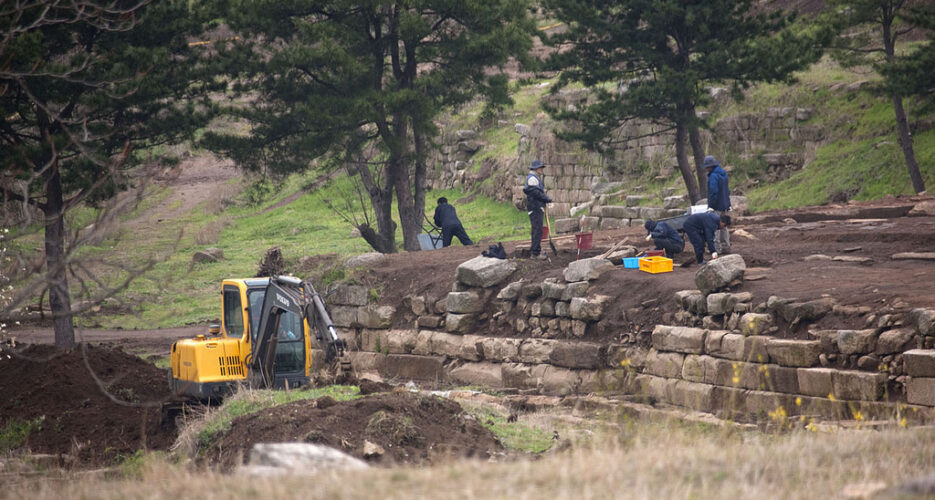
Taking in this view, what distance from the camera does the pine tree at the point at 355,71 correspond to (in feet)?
74.7

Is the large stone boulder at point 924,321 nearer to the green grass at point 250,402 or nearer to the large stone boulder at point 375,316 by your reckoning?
the green grass at point 250,402

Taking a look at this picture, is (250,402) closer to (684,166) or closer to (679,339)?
(679,339)

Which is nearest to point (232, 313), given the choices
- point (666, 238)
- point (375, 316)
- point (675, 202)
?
point (375, 316)

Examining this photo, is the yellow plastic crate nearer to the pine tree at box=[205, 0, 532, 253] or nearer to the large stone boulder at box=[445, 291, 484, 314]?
the large stone boulder at box=[445, 291, 484, 314]

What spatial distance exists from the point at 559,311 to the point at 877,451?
8.58m

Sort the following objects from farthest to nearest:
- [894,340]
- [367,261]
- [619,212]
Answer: [619,212]
[367,261]
[894,340]

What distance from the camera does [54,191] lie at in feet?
60.7

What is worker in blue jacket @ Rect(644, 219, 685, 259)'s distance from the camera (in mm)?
15898

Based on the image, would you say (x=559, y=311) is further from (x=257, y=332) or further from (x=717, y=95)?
(x=717, y=95)

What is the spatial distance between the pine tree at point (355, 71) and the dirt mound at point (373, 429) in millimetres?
12901

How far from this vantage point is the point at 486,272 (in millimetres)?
17188

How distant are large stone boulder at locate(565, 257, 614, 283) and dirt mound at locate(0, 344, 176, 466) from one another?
21.9 ft

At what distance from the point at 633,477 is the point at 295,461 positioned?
2.42 meters

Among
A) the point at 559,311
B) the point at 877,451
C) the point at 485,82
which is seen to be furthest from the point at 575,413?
the point at 485,82
